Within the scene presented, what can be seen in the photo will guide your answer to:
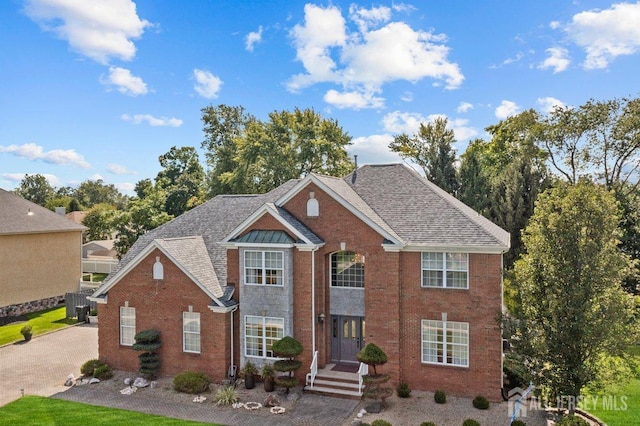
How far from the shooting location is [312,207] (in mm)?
21188

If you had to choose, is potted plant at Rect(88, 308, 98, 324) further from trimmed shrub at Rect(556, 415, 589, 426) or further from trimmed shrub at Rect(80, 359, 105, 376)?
trimmed shrub at Rect(556, 415, 589, 426)

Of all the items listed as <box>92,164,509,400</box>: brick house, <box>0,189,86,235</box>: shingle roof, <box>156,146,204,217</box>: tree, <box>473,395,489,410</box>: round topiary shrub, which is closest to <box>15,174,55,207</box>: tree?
<box>156,146,204,217</box>: tree

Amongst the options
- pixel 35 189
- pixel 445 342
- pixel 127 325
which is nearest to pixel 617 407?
pixel 445 342

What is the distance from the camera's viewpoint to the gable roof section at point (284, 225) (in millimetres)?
20167

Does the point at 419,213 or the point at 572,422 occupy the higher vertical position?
the point at 419,213

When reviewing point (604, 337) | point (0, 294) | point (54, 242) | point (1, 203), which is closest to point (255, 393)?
point (604, 337)

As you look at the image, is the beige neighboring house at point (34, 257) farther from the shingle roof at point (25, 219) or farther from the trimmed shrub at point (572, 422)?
the trimmed shrub at point (572, 422)

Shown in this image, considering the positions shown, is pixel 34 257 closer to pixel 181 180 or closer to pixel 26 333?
pixel 26 333

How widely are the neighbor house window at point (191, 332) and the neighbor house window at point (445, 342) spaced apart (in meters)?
10.4

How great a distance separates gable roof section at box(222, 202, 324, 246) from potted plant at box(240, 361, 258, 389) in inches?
221

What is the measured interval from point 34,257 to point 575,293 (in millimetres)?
38194

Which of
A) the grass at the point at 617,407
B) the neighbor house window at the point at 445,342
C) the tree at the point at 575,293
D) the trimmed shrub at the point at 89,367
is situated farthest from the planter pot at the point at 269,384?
the grass at the point at 617,407

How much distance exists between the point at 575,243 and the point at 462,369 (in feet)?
24.6

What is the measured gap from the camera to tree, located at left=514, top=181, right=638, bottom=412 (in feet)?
46.0
